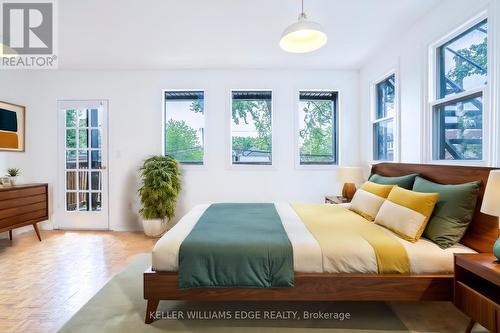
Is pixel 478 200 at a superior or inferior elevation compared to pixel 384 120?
inferior

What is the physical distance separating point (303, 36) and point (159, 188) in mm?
2901

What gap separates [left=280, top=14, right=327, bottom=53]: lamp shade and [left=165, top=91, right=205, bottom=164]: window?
8.41 feet

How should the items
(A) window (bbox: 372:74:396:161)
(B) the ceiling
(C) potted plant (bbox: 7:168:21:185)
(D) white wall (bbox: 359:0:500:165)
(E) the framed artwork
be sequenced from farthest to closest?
(E) the framed artwork → (C) potted plant (bbox: 7:168:21:185) → (A) window (bbox: 372:74:396:161) → (B) the ceiling → (D) white wall (bbox: 359:0:500:165)

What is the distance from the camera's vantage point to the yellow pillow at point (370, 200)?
249cm

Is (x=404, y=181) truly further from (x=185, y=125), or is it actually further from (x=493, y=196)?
(x=185, y=125)

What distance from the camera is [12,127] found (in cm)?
411

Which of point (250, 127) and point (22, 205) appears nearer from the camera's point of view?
point (22, 205)

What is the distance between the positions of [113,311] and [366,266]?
1892 millimetres

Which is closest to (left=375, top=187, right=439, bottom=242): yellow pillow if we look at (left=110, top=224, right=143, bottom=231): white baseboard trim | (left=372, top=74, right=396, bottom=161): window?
(left=372, top=74, right=396, bottom=161): window

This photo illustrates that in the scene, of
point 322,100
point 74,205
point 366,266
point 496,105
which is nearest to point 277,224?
point 366,266

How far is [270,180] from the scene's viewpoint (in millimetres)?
4477

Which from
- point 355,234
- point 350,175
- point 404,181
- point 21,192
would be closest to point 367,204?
point 404,181

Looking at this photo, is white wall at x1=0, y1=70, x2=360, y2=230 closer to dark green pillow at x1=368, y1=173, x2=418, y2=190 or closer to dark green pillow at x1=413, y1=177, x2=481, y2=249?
dark green pillow at x1=368, y1=173, x2=418, y2=190

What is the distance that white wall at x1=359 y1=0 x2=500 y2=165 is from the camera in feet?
7.69
